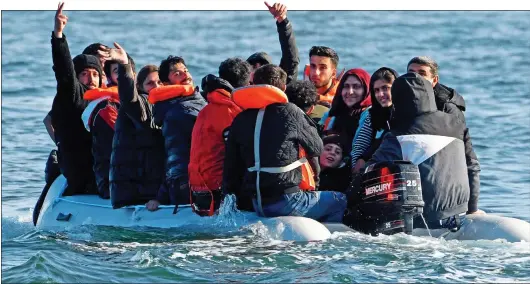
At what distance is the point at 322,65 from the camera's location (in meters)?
10.9

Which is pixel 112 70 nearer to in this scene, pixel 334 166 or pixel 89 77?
pixel 89 77

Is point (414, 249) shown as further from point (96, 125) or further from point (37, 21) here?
point (37, 21)

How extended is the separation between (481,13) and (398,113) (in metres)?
18.5

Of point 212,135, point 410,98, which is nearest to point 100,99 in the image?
point 212,135

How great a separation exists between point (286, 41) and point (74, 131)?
2100 mm

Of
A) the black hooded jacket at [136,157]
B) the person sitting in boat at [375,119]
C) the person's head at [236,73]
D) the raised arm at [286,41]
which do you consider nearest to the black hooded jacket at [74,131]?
the black hooded jacket at [136,157]

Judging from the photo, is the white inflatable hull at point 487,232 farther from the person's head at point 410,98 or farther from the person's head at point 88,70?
the person's head at point 88,70

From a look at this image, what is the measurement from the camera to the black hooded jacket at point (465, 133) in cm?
932

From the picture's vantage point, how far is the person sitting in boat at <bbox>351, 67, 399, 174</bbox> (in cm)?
955

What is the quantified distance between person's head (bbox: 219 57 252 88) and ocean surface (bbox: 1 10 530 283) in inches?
48.7

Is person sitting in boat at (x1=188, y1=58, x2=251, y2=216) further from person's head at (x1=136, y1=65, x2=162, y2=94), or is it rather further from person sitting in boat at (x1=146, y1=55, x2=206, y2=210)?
person's head at (x1=136, y1=65, x2=162, y2=94)

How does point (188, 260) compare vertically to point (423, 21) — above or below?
below

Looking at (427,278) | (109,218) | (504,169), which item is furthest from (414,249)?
(504,169)

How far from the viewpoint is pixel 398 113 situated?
897 cm
